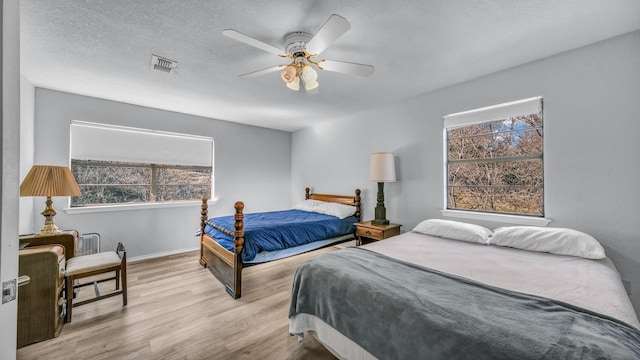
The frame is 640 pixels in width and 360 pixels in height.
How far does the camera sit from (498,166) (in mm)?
2773

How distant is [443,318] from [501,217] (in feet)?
6.73

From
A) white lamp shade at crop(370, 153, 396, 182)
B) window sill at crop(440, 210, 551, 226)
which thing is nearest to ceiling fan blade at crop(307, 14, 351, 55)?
white lamp shade at crop(370, 153, 396, 182)

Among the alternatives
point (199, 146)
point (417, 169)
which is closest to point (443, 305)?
point (417, 169)

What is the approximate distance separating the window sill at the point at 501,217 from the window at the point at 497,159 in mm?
111

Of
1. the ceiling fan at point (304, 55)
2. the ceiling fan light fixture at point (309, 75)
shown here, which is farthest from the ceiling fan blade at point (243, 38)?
the ceiling fan light fixture at point (309, 75)

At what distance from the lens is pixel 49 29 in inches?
71.7

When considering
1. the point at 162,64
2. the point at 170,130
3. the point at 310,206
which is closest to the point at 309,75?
the point at 162,64

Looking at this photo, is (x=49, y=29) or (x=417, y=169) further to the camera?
(x=417, y=169)

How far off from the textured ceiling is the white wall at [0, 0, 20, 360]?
1.08 m

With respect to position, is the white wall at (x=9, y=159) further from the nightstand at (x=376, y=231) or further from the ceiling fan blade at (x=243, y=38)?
the nightstand at (x=376, y=231)

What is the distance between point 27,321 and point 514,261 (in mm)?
3754

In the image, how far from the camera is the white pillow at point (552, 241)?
185 cm

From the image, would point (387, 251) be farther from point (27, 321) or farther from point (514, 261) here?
point (27, 321)

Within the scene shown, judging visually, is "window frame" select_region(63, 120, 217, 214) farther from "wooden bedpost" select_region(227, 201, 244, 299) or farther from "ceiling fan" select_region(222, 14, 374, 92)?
"ceiling fan" select_region(222, 14, 374, 92)
